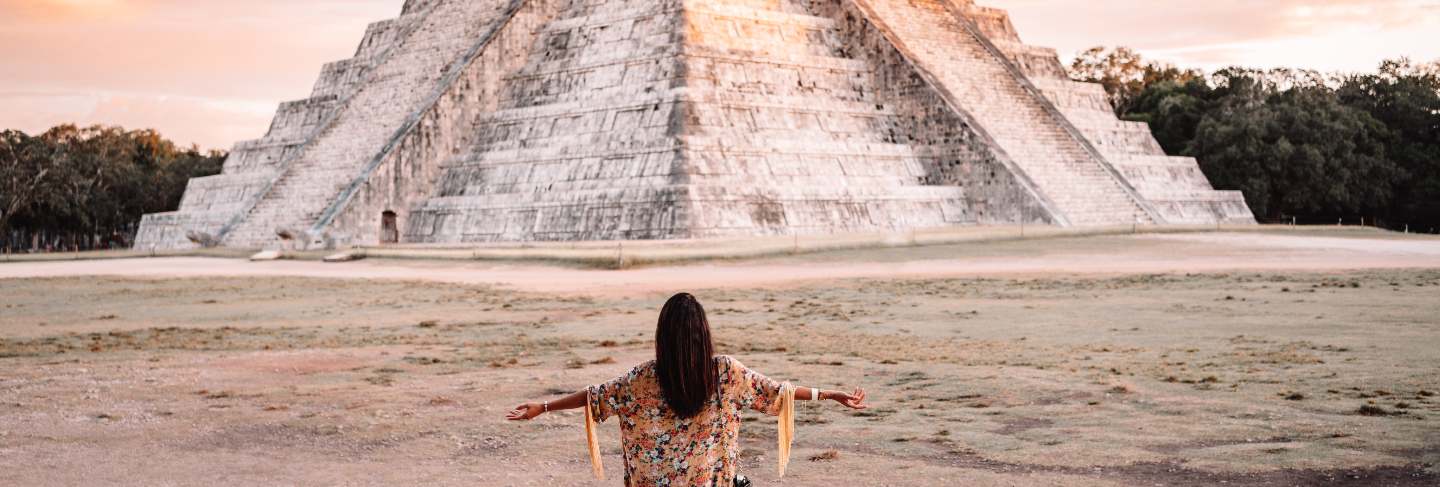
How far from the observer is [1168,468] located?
930 centimetres

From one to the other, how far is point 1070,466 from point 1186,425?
1.65 meters

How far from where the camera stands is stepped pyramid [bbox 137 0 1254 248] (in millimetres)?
38812

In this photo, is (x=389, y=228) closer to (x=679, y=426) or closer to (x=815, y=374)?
(x=815, y=374)

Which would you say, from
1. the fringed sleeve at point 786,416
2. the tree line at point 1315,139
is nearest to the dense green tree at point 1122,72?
the tree line at point 1315,139

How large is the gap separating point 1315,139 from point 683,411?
173 ft

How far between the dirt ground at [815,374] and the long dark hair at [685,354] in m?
3.23

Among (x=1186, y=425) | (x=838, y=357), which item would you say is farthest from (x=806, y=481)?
(x=838, y=357)

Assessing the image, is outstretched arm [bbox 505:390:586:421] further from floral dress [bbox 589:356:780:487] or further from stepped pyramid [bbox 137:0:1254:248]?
stepped pyramid [bbox 137:0:1254:248]

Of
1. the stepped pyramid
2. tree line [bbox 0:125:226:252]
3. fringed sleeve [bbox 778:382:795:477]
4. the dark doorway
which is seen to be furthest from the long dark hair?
tree line [bbox 0:125:226:252]

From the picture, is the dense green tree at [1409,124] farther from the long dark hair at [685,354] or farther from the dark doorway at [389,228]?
the long dark hair at [685,354]

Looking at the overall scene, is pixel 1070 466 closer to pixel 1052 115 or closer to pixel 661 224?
pixel 661 224

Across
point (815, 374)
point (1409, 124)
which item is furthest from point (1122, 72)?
point (815, 374)

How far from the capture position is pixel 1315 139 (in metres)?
54.5

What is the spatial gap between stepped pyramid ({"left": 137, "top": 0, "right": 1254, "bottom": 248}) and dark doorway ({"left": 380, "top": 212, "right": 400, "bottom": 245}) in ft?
0.18
